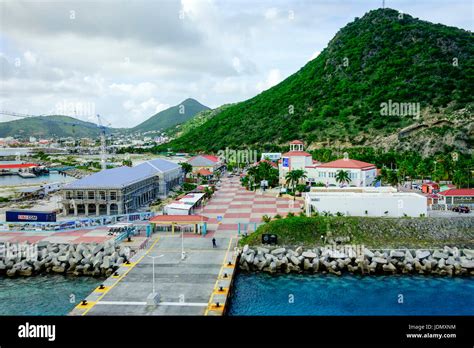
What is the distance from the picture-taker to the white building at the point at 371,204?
32.7 meters

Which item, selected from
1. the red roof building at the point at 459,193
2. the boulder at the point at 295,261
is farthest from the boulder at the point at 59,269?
the red roof building at the point at 459,193

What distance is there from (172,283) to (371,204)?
18602mm

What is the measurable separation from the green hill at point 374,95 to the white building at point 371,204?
40979 mm

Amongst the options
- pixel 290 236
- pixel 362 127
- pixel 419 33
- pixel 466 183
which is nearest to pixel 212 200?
pixel 290 236

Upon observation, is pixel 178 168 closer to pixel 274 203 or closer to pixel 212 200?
pixel 212 200

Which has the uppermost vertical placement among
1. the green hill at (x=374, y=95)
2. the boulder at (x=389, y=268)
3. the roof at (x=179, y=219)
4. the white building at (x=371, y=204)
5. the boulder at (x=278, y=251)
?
the green hill at (x=374, y=95)

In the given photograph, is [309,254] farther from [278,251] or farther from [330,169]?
[330,169]

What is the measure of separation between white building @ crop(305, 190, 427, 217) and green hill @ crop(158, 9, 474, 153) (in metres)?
41.0

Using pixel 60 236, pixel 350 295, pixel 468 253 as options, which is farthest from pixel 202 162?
pixel 350 295

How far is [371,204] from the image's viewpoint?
33.2 metres

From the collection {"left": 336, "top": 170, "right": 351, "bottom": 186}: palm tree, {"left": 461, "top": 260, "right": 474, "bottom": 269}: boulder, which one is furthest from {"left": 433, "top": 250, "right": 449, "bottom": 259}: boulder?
{"left": 336, "top": 170, "right": 351, "bottom": 186}: palm tree

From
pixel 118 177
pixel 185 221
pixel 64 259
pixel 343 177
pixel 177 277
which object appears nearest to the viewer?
pixel 177 277

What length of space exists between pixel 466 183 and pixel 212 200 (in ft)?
86.5

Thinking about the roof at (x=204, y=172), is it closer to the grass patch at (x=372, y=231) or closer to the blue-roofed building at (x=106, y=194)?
the blue-roofed building at (x=106, y=194)
